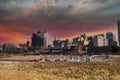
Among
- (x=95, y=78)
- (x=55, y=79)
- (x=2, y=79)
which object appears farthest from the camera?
(x=95, y=78)

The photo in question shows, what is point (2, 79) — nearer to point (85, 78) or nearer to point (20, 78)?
point (20, 78)

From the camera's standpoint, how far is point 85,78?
42000 millimetres

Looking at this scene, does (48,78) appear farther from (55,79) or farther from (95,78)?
(95,78)

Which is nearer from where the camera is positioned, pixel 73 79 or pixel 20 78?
pixel 20 78

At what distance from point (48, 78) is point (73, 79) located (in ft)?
12.2

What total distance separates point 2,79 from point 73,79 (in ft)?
33.9

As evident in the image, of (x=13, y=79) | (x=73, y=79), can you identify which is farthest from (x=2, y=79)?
(x=73, y=79)

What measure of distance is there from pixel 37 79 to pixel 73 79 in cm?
590

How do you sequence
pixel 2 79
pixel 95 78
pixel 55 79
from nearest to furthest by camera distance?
pixel 2 79 → pixel 55 79 → pixel 95 78

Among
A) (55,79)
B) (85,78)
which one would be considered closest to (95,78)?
(85,78)

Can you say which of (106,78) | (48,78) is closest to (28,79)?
(48,78)

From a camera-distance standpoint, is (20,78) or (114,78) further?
(114,78)

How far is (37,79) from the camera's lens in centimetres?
3684

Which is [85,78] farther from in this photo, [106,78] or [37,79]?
[37,79]
